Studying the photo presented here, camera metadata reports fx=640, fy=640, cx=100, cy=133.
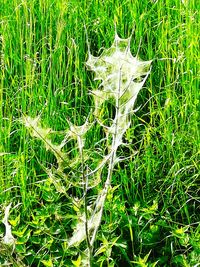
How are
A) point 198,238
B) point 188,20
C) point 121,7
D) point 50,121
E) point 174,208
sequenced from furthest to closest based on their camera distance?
point 121,7
point 188,20
point 50,121
point 174,208
point 198,238

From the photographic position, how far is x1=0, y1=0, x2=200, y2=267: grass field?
222 centimetres

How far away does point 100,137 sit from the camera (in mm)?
2584

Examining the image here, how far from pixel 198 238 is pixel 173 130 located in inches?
22.9

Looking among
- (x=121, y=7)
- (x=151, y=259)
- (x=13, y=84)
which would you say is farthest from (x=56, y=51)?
(x=151, y=259)

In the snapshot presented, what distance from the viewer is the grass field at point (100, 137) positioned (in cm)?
222

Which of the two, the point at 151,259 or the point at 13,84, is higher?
the point at 13,84

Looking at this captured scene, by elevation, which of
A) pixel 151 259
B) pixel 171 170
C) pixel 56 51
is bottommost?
pixel 151 259

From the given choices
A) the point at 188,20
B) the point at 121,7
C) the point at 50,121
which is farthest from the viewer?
the point at 121,7

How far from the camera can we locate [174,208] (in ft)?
7.77

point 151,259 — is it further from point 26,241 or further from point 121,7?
point 121,7

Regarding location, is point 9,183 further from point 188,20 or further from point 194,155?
point 188,20

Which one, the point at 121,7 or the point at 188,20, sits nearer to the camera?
the point at 188,20

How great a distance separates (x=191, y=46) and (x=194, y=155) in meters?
0.51

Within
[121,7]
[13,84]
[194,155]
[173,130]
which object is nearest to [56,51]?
[13,84]
